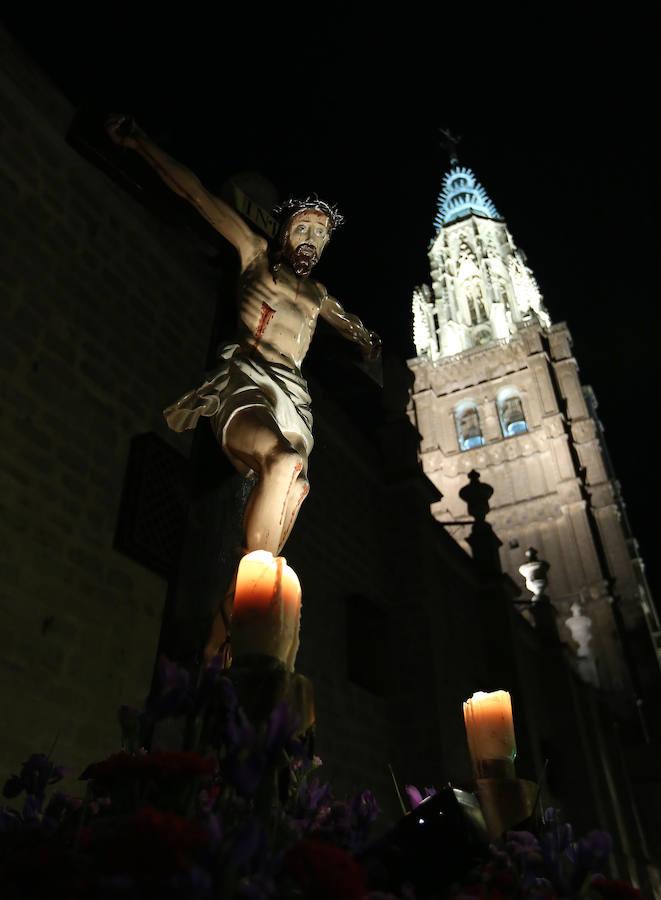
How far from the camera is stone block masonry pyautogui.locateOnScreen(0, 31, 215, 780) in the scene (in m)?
4.23

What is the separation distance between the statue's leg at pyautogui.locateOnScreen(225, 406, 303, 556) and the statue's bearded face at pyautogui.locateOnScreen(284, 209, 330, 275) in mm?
1108

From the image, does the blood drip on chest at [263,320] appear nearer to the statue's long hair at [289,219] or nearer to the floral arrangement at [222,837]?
the statue's long hair at [289,219]

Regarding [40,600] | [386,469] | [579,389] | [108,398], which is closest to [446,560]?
[386,469]

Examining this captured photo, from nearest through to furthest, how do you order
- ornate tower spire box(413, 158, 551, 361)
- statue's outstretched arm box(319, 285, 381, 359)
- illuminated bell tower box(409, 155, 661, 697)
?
statue's outstretched arm box(319, 285, 381, 359) → illuminated bell tower box(409, 155, 661, 697) → ornate tower spire box(413, 158, 551, 361)

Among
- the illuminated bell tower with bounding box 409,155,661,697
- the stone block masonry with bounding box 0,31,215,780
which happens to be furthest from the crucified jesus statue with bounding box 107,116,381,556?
the illuminated bell tower with bounding box 409,155,661,697

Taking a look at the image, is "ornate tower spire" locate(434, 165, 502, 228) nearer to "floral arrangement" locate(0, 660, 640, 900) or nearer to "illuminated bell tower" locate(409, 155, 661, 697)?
"illuminated bell tower" locate(409, 155, 661, 697)

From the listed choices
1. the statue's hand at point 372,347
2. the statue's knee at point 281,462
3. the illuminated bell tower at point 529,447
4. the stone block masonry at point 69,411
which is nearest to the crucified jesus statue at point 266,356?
the statue's knee at point 281,462

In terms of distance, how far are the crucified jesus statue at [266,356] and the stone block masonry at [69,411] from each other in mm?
1459

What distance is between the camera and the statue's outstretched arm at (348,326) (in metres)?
4.39

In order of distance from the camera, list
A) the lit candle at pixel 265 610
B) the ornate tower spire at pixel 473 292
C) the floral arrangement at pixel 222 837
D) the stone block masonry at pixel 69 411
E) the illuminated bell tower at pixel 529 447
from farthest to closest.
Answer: the ornate tower spire at pixel 473 292 < the illuminated bell tower at pixel 529 447 < the stone block masonry at pixel 69 411 < the lit candle at pixel 265 610 < the floral arrangement at pixel 222 837

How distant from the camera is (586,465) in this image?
4000cm

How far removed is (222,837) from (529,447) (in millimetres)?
41775

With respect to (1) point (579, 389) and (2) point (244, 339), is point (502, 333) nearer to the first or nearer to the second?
(1) point (579, 389)

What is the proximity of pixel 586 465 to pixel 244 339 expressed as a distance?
1544 inches
